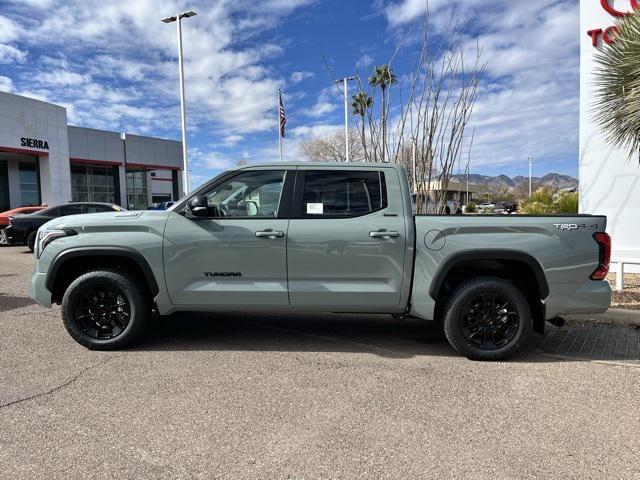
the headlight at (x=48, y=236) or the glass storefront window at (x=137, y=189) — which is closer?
the headlight at (x=48, y=236)

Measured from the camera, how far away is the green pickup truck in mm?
4391

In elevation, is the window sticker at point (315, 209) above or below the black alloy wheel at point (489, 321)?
above

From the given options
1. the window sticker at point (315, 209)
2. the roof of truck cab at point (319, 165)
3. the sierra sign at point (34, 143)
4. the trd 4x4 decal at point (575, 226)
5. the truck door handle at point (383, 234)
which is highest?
the sierra sign at point (34, 143)

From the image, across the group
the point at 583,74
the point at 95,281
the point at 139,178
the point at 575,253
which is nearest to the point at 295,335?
the point at 95,281

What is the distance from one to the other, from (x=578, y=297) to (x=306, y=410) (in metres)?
2.83

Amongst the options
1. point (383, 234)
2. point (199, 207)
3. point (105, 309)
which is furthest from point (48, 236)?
point (383, 234)

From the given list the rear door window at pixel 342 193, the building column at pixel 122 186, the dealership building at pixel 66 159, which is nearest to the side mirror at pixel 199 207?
the rear door window at pixel 342 193

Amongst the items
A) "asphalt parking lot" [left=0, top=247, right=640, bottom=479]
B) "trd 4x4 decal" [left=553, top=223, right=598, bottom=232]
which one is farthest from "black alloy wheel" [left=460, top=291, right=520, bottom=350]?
"trd 4x4 decal" [left=553, top=223, right=598, bottom=232]

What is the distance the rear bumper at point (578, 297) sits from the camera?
14.3 ft

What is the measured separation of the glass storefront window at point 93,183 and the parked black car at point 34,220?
26.2 meters

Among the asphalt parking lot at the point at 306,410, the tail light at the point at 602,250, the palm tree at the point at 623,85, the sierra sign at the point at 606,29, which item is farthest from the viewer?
the sierra sign at the point at 606,29

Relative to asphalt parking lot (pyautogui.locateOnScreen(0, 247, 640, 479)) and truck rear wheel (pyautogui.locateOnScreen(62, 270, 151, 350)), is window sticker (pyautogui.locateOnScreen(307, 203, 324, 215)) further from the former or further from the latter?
truck rear wheel (pyautogui.locateOnScreen(62, 270, 151, 350))

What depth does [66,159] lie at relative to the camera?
1286 inches

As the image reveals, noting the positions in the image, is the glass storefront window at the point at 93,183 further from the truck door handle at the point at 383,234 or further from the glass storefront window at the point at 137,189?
the truck door handle at the point at 383,234
